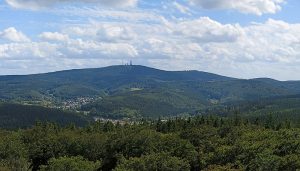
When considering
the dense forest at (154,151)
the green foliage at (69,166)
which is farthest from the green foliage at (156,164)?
the green foliage at (69,166)

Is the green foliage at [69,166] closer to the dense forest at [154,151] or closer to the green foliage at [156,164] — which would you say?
the dense forest at [154,151]

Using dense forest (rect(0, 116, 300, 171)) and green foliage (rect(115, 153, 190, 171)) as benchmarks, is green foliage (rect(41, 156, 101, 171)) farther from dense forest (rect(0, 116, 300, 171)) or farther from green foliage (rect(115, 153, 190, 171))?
green foliage (rect(115, 153, 190, 171))

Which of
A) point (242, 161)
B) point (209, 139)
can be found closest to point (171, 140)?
point (209, 139)

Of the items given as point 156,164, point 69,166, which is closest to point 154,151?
point 156,164

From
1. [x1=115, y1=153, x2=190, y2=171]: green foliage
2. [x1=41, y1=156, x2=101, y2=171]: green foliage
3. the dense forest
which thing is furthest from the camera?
[x1=41, y1=156, x2=101, y2=171]: green foliage

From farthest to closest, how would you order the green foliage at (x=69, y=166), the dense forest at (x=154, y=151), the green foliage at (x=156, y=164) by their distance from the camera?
the green foliage at (x=69, y=166) < the dense forest at (x=154, y=151) < the green foliage at (x=156, y=164)

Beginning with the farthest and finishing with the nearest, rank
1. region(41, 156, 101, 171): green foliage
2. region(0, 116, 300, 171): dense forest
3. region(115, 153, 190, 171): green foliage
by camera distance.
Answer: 1. region(41, 156, 101, 171): green foliage
2. region(0, 116, 300, 171): dense forest
3. region(115, 153, 190, 171): green foliage

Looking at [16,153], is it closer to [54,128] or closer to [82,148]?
[82,148]

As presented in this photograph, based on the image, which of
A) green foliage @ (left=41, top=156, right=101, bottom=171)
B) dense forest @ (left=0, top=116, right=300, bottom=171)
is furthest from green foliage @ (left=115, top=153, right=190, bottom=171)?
green foliage @ (left=41, top=156, right=101, bottom=171)

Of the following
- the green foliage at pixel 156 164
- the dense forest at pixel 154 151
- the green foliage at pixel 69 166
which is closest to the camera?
the green foliage at pixel 156 164
